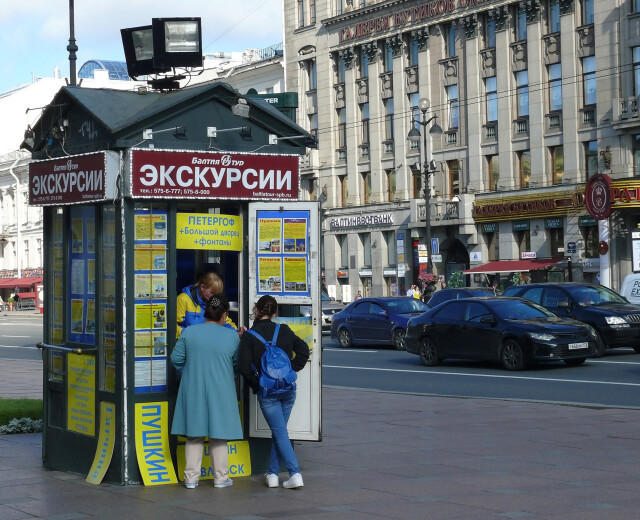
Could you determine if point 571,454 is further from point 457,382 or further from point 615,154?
point 615,154

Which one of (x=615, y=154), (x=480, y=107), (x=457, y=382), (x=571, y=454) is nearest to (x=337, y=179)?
(x=480, y=107)

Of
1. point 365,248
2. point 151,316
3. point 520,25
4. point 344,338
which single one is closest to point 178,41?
point 151,316

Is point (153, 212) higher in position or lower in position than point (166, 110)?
lower

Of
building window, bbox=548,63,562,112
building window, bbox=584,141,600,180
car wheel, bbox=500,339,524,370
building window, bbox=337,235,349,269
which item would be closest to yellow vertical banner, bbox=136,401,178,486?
car wheel, bbox=500,339,524,370

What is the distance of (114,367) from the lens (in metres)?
10.3

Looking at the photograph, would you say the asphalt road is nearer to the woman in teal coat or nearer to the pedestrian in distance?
the pedestrian in distance

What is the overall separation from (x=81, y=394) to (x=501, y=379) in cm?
1164

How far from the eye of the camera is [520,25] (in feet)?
176

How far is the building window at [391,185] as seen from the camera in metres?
61.6

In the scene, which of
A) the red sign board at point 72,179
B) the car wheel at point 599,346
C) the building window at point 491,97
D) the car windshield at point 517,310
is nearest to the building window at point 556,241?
the building window at point 491,97

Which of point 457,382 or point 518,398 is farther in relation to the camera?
point 457,382

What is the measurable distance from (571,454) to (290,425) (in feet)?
9.51

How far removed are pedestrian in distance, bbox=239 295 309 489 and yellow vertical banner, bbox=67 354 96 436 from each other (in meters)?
1.67

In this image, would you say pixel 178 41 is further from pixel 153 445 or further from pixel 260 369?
pixel 153 445
